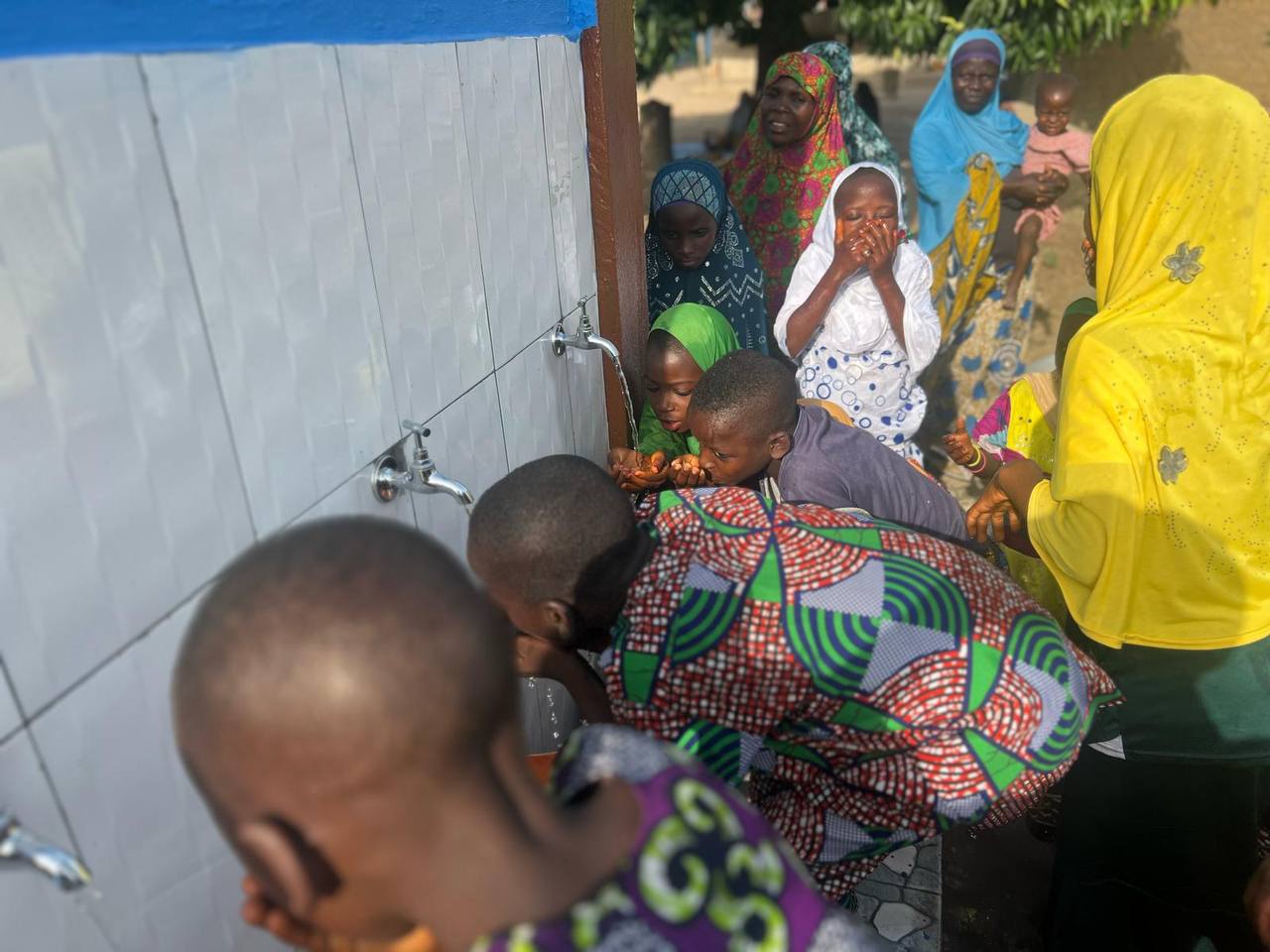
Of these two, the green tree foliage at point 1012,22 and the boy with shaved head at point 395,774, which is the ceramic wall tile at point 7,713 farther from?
the green tree foliage at point 1012,22

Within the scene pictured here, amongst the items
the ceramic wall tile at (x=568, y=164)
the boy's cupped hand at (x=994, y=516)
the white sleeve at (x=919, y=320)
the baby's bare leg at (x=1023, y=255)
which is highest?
the ceramic wall tile at (x=568, y=164)

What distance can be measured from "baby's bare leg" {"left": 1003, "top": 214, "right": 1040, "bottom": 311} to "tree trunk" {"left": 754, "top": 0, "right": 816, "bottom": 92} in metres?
4.63

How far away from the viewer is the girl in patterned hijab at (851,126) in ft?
16.1

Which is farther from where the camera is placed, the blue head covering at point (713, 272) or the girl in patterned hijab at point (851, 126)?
the girl in patterned hijab at point (851, 126)

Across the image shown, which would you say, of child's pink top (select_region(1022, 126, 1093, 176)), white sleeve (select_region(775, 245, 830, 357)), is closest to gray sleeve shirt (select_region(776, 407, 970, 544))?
white sleeve (select_region(775, 245, 830, 357))

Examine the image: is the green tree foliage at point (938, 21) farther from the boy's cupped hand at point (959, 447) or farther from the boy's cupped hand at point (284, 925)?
the boy's cupped hand at point (284, 925)

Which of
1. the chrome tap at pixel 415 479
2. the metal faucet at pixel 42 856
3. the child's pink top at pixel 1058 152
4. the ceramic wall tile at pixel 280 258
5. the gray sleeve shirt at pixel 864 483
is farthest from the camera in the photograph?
the child's pink top at pixel 1058 152

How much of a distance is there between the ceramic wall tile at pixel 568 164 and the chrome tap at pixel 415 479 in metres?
0.94

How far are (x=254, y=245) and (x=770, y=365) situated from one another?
1.56m

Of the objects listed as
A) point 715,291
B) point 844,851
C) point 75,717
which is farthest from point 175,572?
point 715,291

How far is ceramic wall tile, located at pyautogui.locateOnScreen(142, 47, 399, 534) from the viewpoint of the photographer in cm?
115

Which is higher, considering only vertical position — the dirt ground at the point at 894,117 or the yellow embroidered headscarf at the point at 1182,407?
the yellow embroidered headscarf at the point at 1182,407

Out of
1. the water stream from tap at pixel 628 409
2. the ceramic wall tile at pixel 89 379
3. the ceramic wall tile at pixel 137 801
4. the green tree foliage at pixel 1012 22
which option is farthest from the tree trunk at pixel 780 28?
the ceramic wall tile at pixel 137 801

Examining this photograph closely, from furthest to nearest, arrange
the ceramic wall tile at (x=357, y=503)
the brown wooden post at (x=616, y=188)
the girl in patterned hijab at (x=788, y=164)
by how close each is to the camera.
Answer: the girl in patterned hijab at (x=788, y=164), the brown wooden post at (x=616, y=188), the ceramic wall tile at (x=357, y=503)
